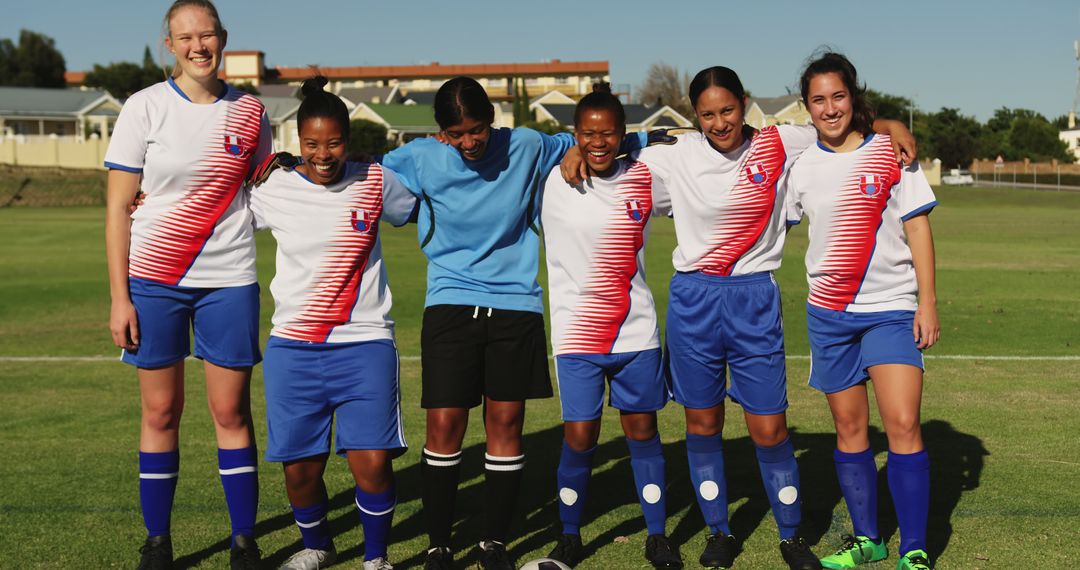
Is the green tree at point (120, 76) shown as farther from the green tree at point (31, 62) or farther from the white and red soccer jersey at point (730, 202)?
the white and red soccer jersey at point (730, 202)

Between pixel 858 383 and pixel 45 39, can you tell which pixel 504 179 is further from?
pixel 45 39

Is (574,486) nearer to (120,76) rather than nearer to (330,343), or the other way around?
(330,343)

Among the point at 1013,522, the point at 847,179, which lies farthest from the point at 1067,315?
the point at 847,179

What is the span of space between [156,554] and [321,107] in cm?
200

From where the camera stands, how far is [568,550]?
198 inches

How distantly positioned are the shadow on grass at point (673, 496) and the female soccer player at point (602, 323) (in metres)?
0.32

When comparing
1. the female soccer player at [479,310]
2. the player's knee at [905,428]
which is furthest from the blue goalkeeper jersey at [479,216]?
the player's knee at [905,428]

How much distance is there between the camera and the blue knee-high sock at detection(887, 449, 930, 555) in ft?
15.8

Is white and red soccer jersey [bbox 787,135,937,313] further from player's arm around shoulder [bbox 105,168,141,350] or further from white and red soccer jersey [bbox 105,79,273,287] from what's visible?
player's arm around shoulder [bbox 105,168,141,350]

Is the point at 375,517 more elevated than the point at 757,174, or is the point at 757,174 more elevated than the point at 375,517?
the point at 757,174

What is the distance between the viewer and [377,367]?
4.88 meters

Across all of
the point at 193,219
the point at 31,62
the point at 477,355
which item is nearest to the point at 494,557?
the point at 477,355

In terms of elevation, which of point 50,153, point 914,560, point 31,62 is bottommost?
point 914,560

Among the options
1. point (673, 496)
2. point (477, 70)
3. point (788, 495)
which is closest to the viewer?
point (788, 495)
